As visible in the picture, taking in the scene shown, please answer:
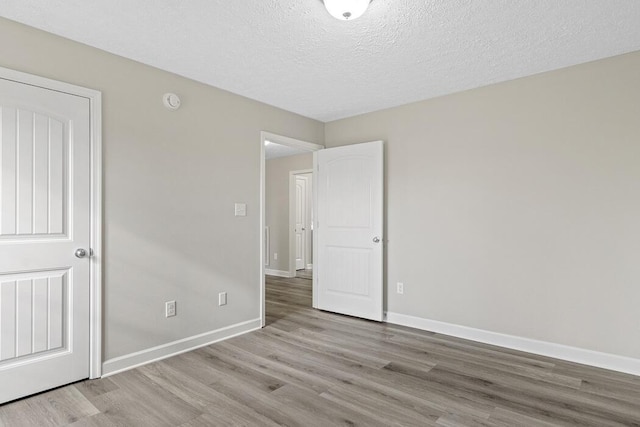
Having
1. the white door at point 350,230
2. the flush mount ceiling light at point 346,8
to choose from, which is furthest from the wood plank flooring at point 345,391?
the flush mount ceiling light at point 346,8

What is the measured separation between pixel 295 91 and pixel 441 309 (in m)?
2.69

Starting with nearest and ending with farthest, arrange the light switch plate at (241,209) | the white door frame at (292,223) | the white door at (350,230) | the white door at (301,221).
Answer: the light switch plate at (241,209)
the white door at (350,230)
the white door frame at (292,223)
the white door at (301,221)

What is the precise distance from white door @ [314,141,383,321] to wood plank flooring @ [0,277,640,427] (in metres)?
0.90

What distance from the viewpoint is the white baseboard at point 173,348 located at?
2.66 m

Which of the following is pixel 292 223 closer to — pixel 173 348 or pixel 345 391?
pixel 173 348

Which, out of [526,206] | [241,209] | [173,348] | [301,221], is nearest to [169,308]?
[173,348]

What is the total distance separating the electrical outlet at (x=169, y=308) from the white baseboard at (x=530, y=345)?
7.57 feet

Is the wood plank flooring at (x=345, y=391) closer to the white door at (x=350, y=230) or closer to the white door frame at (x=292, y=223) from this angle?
the white door at (x=350, y=230)

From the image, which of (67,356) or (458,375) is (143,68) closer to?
(67,356)

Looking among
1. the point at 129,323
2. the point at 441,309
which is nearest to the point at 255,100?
the point at 129,323

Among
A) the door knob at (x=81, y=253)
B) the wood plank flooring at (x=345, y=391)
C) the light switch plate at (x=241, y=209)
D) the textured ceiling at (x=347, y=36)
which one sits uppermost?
the textured ceiling at (x=347, y=36)

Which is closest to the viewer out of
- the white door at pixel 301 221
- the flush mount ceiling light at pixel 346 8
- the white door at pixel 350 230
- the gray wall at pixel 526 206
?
the flush mount ceiling light at pixel 346 8

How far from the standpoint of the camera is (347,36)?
8.12 ft

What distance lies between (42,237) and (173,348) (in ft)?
4.41
